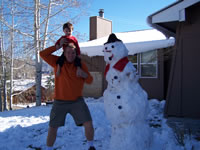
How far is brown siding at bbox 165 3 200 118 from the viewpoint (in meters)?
5.30

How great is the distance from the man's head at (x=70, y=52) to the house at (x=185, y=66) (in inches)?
122

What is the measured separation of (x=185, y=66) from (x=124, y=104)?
3628 mm

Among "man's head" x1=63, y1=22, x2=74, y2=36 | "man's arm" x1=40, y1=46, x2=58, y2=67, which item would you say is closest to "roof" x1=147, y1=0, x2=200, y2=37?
"man's head" x1=63, y1=22, x2=74, y2=36

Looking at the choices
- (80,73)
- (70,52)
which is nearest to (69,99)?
(80,73)

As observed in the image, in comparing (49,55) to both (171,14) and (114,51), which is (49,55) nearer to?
(114,51)

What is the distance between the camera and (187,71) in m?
5.45

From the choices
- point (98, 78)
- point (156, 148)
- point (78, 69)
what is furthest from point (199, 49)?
point (98, 78)

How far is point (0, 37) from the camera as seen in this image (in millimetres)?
12953

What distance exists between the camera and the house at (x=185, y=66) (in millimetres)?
5270

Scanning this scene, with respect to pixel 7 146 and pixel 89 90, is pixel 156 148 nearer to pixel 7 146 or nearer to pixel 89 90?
pixel 7 146

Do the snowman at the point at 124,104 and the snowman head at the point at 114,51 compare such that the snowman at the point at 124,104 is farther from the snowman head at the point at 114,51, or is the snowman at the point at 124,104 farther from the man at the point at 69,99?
the man at the point at 69,99

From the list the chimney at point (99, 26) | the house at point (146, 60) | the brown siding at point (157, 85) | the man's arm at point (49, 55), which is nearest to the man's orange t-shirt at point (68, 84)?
the man's arm at point (49, 55)

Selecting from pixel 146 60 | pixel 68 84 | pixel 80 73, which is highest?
pixel 146 60

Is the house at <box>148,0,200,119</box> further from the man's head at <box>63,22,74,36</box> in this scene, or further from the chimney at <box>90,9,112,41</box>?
the chimney at <box>90,9,112,41</box>
